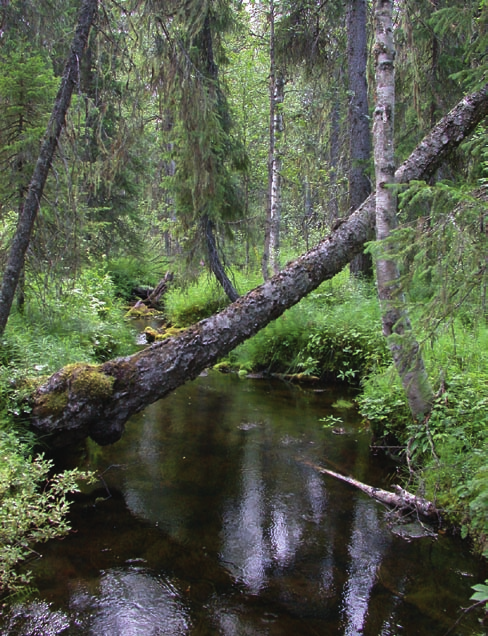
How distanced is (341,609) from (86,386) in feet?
10.5

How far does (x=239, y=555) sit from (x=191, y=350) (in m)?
2.15

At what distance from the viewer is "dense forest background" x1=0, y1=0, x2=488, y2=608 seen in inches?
153

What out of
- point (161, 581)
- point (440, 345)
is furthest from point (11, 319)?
point (440, 345)

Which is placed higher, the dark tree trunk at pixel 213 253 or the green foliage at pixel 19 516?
the dark tree trunk at pixel 213 253

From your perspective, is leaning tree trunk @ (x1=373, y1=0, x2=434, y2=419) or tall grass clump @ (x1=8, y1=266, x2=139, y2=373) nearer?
leaning tree trunk @ (x1=373, y1=0, x2=434, y2=419)

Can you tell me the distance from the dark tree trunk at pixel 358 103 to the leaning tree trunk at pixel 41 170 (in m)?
6.70

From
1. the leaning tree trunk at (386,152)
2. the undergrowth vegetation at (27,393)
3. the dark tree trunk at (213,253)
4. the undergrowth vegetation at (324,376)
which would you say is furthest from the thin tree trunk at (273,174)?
the leaning tree trunk at (386,152)

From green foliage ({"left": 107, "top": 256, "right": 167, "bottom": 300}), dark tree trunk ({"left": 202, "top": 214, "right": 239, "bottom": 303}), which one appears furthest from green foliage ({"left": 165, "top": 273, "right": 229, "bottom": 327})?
green foliage ({"left": 107, "top": 256, "right": 167, "bottom": 300})

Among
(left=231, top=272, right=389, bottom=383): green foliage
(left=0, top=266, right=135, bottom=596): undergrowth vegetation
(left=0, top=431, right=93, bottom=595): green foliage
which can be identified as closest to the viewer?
(left=0, top=431, right=93, bottom=595): green foliage

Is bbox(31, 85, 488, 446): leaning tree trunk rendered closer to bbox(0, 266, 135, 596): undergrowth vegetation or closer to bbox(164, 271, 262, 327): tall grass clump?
bbox(0, 266, 135, 596): undergrowth vegetation

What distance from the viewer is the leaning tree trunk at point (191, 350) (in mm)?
4941

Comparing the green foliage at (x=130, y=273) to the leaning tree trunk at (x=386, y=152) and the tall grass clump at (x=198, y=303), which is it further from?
the leaning tree trunk at (x=386, y=152)

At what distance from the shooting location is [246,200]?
10.8 metres

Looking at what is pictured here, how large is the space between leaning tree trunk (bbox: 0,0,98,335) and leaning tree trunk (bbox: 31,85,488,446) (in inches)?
48.4
